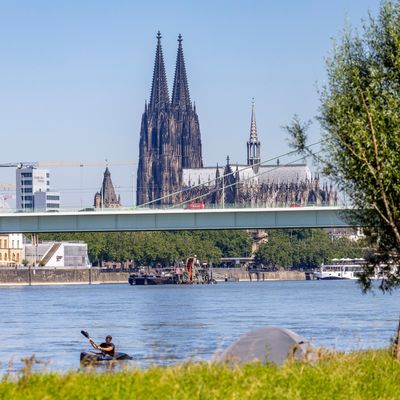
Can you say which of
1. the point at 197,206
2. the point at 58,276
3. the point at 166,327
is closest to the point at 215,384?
the point at 166,327

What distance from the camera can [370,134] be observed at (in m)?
26.0

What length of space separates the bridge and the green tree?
1838 inches

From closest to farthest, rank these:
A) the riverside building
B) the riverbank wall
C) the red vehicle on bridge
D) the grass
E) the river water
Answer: the grass, the river water, the red vehicle on bridge, the riverbank wall, the riverside building

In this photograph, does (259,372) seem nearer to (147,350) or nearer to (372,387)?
(372,387)

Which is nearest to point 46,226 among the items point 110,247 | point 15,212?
point 15,212

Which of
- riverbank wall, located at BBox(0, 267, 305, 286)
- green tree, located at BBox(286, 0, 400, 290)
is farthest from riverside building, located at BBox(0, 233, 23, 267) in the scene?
green tree, located at BBox(286, 0, 400, 290)

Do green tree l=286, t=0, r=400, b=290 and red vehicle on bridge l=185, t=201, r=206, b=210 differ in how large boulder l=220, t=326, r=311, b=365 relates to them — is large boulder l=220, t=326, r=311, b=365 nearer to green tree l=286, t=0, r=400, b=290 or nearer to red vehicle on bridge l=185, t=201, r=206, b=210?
green tree l=286, t=0, r=400, b=290

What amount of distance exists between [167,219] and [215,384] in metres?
62.1

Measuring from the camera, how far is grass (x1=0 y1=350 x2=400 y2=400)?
607 inches

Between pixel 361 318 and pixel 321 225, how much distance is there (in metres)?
14.8

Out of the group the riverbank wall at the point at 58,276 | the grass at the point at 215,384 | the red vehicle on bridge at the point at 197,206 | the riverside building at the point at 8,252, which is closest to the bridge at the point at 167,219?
the red vehicle on bridge at the point at 197,206

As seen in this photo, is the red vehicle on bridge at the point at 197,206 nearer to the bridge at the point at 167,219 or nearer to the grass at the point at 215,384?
the bridge at the point at 167,219

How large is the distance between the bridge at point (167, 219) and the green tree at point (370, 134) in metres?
46.7

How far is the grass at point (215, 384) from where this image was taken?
50.6 ft
